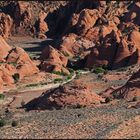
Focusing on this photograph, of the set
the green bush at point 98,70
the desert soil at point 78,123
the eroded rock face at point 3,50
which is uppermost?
the desert soil at point 78,123

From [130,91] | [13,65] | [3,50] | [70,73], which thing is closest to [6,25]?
[3,50]

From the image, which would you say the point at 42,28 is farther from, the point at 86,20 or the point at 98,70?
the point at 98,70

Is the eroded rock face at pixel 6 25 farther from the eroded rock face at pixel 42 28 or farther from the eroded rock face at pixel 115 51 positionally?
A: the eroded rock face at pixel 115 51

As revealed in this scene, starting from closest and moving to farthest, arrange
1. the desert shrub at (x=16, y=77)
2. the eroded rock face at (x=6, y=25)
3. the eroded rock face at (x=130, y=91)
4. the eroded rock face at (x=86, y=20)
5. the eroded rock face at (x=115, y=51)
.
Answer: the eroded rock face at (x=130, y=91) → the desert shrub at (x=16, y=77) → the eroded rock face at (x=115, y=51) → the eroded rock face at (x=86, y=20) → the eroded rock face at (x=6, y=25)

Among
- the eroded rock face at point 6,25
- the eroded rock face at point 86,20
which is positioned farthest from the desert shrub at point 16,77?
the eroded rock face at point 6,25

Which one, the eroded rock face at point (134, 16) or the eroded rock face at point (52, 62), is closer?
the eroded rock face at point (52, 62)

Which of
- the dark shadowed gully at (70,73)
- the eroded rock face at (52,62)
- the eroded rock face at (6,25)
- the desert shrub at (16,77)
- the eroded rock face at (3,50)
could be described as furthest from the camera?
the eroded rock face at (6,25)

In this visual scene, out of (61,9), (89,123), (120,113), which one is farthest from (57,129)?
(61,9)
